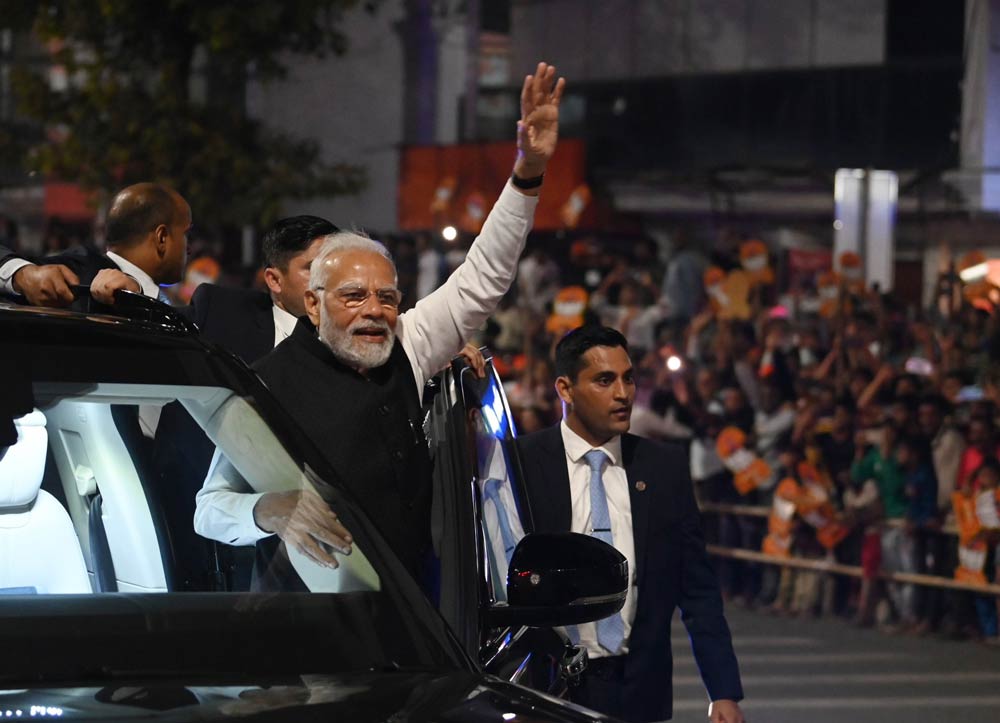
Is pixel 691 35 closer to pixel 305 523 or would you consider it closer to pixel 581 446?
pixel 581 446

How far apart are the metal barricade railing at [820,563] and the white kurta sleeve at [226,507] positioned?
27.5 feet

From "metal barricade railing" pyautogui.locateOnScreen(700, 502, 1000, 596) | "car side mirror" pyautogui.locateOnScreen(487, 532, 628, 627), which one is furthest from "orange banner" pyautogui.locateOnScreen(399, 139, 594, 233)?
"car side mirror" pyautogui.locateOnScreen(487, 532, 628, 627)

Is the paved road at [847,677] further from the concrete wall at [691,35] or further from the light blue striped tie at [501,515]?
the concrete wall at [691,35]

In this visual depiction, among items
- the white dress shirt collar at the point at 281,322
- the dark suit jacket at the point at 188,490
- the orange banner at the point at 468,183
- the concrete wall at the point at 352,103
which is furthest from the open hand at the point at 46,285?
the concrete wall at the point at 352,103

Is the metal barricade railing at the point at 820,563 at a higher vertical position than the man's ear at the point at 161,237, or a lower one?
lower

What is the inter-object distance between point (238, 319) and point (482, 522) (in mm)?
1635

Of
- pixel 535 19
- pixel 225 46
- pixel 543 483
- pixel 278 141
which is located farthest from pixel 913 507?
pixel 535 19

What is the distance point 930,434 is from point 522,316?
272 inches

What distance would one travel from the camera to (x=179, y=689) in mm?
2623

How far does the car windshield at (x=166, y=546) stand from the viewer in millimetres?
2812

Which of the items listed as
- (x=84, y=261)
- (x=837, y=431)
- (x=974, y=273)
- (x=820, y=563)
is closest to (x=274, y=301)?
(x=84, y=261)

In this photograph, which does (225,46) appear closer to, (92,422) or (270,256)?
(270,256)

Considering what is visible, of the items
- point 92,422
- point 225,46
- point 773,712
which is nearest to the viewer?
point 92,422

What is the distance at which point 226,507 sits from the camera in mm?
3234
